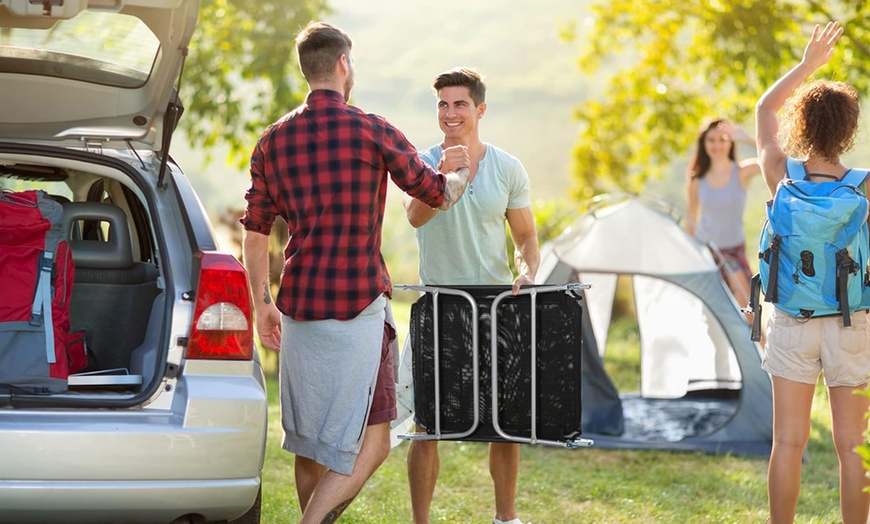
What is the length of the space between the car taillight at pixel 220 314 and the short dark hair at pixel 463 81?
1.16 m

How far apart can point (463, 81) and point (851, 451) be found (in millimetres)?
1791

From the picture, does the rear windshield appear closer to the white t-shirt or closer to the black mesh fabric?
the white t-shirt

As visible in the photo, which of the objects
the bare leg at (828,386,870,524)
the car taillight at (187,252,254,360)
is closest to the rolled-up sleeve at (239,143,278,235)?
the car taillight at (187,252,254,360)

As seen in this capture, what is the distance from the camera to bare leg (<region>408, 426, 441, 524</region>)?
13.5ft

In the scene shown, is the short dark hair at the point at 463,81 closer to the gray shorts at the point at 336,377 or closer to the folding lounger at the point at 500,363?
the folding lounger at the point at 500,363

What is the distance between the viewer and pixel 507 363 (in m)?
3.81

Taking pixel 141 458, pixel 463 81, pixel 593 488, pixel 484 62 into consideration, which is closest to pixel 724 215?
pixel 593 488

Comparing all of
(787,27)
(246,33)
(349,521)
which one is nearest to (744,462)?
(349,521)

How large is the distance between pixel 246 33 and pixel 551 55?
1539 inches

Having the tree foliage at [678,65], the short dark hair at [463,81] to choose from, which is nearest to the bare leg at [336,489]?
the short dark hair at [463,81]

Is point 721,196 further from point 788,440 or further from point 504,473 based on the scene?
point 788,440

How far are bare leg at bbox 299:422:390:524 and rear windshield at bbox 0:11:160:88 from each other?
1575 mm

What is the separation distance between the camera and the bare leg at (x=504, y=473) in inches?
165

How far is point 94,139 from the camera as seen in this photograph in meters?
3.85
